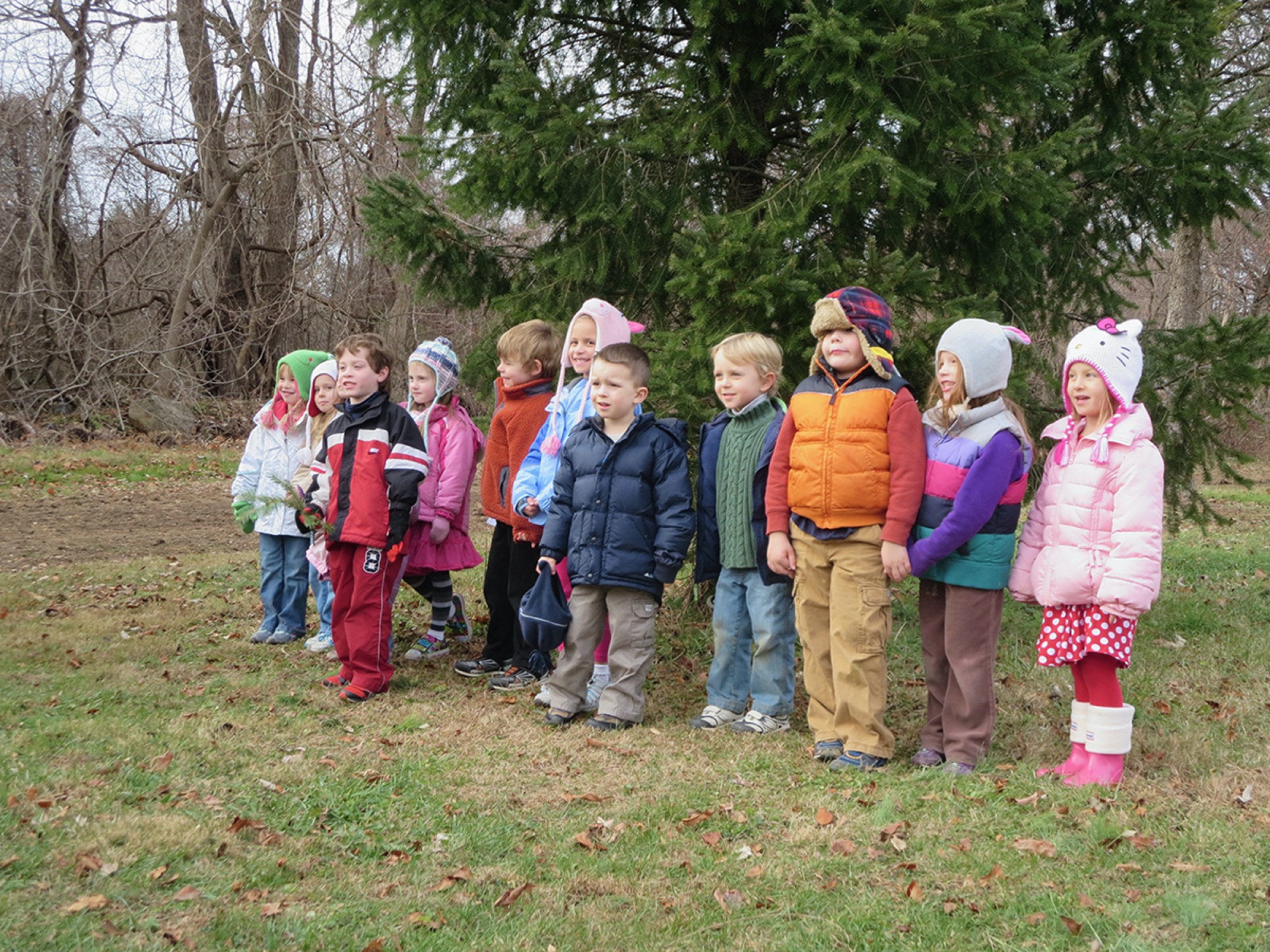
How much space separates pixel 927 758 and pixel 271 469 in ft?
15.2

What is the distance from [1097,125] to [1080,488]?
12.6 ft

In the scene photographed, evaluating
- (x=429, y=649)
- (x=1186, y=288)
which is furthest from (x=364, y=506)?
(x=1186, y=288)

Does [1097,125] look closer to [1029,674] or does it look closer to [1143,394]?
[1143,394]

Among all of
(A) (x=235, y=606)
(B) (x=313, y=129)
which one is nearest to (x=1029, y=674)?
(A) (x=235, y=606)

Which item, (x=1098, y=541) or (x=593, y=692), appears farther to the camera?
(x=593, y=692)

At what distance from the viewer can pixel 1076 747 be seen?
4.80 m

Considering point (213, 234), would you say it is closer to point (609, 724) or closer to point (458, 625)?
point (458, 625)

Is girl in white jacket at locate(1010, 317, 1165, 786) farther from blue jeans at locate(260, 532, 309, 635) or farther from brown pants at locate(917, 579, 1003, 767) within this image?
blue jeans at locate(260, 532, 309, 635)

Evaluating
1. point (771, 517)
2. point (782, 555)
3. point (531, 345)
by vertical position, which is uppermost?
point (531, 345)

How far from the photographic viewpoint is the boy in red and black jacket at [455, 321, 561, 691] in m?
6.43

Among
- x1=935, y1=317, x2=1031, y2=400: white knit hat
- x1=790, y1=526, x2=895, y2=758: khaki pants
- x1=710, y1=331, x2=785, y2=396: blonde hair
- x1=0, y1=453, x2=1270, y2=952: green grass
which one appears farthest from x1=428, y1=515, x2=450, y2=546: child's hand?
x1=935, y1=317, x2=1031, y2=400: white knit hat

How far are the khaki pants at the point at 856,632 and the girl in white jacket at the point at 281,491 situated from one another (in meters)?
3.80

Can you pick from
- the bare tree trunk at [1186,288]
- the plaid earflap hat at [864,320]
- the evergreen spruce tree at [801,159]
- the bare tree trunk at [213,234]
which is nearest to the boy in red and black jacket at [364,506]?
the evergreen spruce tree at [801,159]

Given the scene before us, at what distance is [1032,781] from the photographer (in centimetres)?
458
